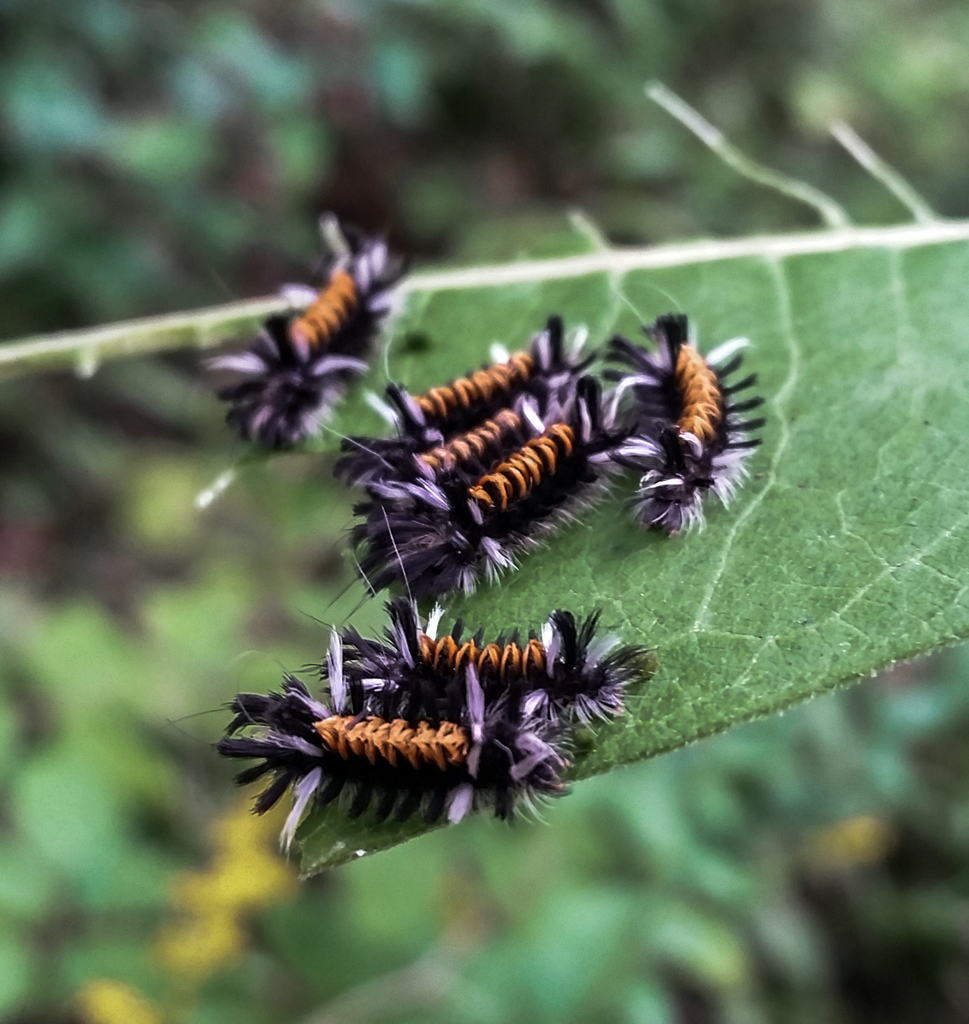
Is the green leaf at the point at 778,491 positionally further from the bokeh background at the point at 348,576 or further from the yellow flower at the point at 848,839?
the yellow flower at the point at 848,839

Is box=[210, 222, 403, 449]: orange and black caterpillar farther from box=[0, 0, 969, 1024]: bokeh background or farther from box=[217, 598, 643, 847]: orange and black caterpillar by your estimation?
box=[217, 598, 643, 847]: orange and black caterpillar

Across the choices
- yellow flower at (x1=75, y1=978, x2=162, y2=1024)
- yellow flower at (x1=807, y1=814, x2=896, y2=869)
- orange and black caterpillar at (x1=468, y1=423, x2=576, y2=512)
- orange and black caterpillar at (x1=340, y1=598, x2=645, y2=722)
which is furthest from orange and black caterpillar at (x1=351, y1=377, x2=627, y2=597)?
yellow flower at (x1=807, y1=814, x2=896, y2=869)

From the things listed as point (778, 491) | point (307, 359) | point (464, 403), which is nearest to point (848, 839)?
point (778, 491)

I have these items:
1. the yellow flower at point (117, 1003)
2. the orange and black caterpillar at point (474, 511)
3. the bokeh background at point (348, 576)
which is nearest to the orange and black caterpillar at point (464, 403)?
the orange and black caterpillar at point (474, 511)

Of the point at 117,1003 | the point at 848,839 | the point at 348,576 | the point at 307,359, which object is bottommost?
the point at 117,1003

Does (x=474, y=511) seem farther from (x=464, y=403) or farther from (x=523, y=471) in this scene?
(x=464, y=403)
